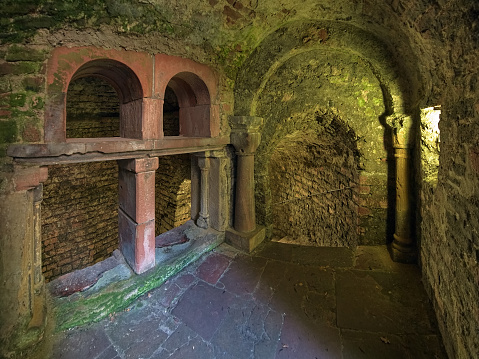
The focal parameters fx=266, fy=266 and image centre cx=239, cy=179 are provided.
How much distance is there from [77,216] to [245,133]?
14.1 ft

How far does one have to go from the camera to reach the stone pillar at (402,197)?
10.5 feet

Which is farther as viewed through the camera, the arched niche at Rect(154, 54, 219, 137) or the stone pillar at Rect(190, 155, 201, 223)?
the stone pillar at Rect(190, 155, 201, 223)

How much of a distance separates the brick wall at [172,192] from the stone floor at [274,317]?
3110mm

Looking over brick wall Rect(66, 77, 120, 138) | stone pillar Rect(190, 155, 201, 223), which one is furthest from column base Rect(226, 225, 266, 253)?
brick wall Rect(66, 77, 120, 138)

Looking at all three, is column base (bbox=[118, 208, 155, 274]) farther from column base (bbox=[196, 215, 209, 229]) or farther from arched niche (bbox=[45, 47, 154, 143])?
column base (bbox=[196, 215, 209, 229])

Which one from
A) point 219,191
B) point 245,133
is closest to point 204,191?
point 219,191

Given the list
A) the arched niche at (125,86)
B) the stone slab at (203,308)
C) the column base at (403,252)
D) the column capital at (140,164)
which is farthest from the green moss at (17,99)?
the column base at (403,252)

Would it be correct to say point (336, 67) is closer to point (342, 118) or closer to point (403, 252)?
point (342, 118)

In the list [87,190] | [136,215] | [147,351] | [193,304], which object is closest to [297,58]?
[136,215]

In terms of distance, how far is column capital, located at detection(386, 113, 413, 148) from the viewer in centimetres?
Answer: 313

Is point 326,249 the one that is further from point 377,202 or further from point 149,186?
point 149,186

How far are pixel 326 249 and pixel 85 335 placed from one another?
2906mm

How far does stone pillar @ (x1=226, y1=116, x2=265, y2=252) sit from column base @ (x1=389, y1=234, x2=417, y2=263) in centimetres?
175

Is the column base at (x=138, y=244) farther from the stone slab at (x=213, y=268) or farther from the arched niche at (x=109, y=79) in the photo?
the arched niche at (x=109, y=79)
